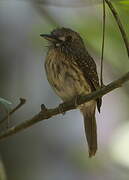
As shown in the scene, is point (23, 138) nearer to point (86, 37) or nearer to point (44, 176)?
point (44, 176)

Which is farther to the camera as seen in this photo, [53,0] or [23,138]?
[23,138]

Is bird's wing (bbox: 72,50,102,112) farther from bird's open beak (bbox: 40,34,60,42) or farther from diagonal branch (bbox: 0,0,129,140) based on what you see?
diagonal branch (bbox: 0,0,129,140)

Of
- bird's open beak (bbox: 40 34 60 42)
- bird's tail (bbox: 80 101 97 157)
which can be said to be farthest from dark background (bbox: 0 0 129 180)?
bird's open beak (bbox: 40 34 60 42)

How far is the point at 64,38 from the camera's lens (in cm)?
430

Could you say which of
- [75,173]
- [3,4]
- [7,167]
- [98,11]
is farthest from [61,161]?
[98,11]

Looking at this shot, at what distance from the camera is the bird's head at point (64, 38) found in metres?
4.20

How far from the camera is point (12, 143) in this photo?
220 inches

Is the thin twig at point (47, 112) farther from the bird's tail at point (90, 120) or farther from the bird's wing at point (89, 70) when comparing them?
the bird's tail at point (90, 120)

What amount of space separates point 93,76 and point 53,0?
515 mm

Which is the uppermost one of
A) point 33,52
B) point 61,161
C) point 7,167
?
point 33,52

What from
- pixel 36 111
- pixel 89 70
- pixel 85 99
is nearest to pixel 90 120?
pixel 89 70

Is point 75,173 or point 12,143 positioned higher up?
point 12,143

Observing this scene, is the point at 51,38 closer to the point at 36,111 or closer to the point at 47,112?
the point at 47,112

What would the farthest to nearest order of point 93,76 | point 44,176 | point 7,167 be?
point 44,176, point 7,167, point 93,76
